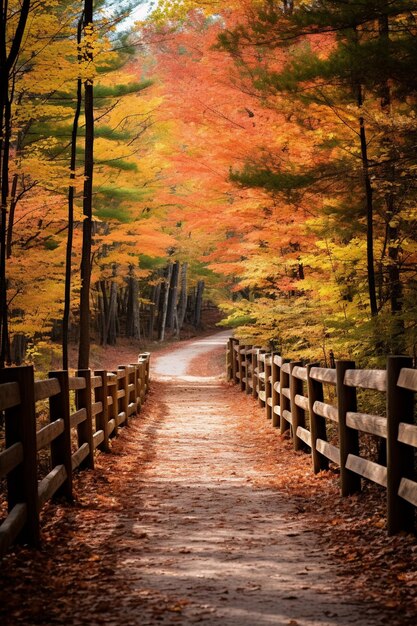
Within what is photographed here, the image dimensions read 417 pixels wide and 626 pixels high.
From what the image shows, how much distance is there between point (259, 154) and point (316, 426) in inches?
305

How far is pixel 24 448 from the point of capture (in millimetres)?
5285

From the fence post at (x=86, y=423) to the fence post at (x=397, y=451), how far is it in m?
4.07

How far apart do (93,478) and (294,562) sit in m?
3.81

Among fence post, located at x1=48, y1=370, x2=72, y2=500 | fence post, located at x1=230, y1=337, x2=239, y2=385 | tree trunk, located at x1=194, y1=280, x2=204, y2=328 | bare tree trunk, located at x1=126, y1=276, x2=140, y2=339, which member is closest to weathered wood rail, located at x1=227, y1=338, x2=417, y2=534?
fence post, located at x1=48, y1=370, x2=72, y2=500

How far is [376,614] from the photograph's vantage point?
3945 millimetres

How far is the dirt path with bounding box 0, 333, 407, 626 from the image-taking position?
3986mm

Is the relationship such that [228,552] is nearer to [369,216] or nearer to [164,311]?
[369,216]

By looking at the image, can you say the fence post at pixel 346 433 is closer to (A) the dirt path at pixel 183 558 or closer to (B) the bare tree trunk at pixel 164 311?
(A) the dirt path at pixel 183 558

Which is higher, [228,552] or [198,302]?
[198,302]

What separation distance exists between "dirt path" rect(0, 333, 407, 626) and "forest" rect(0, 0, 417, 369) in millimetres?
2861

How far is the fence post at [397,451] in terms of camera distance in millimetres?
5375

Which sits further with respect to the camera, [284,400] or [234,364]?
[234,364]

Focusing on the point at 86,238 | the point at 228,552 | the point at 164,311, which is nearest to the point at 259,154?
the point at 86,238

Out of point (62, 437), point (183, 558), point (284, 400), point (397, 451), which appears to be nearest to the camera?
point (183, 558)
